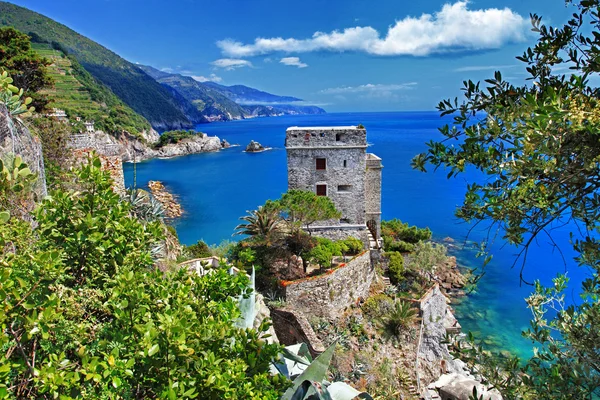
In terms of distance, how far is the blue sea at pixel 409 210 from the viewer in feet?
77.1

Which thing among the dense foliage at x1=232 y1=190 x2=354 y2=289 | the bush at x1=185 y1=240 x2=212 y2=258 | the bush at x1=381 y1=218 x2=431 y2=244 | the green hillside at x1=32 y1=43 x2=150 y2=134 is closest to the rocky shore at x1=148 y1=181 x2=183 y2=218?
the bush at x1=185 y1=240 x2=212 y2=258

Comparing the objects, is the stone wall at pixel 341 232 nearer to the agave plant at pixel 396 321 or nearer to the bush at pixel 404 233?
the agave plant at pixel 396 321

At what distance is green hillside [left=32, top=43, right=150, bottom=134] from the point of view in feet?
221

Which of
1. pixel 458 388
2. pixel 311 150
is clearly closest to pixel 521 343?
pixel 458 388

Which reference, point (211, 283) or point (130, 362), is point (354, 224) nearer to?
point (211, 283)

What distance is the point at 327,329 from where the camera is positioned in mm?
12961

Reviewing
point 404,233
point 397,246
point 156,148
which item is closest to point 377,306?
point 397,246

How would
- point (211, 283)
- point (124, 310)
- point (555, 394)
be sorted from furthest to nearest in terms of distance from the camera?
point (211, 283)
point (124, 310)
point (555, 394)

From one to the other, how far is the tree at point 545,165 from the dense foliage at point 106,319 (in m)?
2.31

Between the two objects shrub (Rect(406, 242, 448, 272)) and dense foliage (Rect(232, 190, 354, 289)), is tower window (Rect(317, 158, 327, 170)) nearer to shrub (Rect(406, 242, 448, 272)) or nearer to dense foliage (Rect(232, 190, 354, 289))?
Answer: dense foliage (Rect(232, 190, 354, 289))

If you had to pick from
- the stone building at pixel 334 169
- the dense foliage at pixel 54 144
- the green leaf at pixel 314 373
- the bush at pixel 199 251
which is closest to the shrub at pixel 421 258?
the stone building at pixel 334 169

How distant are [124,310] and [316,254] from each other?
10961 mm

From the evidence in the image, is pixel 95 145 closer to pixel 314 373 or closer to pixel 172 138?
pixel 314 373

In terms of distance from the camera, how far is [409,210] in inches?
1673
